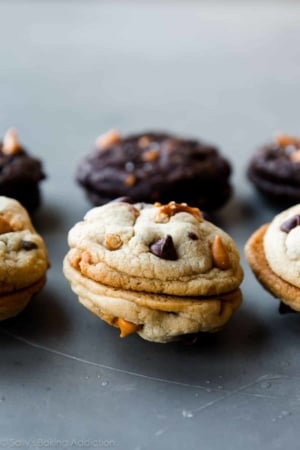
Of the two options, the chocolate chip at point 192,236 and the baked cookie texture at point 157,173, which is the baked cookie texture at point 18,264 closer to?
the chocolate chip at point 192,236

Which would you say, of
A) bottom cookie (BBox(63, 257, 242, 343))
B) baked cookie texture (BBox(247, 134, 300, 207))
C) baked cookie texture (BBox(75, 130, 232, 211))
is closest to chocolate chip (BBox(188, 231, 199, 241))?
bottom cookie (BBox(63, 257, 242, 343))

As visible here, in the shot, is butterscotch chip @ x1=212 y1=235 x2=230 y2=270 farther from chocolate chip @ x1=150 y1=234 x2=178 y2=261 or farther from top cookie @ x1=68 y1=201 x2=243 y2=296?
chocolate chip @ x1=150 y1=234 x2=178 y2=261

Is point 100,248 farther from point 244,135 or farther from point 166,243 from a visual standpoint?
point 244,135

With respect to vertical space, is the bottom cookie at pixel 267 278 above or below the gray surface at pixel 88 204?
above

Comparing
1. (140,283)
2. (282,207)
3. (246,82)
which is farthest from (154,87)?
(140,283)

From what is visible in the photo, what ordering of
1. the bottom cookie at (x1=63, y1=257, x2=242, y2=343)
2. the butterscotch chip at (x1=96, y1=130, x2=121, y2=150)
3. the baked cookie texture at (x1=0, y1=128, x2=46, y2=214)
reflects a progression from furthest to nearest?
the butterscotch chip at (x1=96, y1=130, x2=121, y2=150) < the baked cookie texture at (x1=0, y1=128, x2=46, y2=214) < the bottom cookie at (x1=63, y1=257, x2=242, y2=343)

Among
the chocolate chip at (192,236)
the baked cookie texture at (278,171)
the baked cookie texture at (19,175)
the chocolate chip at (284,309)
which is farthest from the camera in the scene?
the baked cookie texture at (278,171)

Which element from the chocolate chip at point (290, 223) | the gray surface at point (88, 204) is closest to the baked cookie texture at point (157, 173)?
the gray surface at point (88, 204)

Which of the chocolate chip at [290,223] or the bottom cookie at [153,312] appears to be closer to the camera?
the bottom cookie at [153,312]
